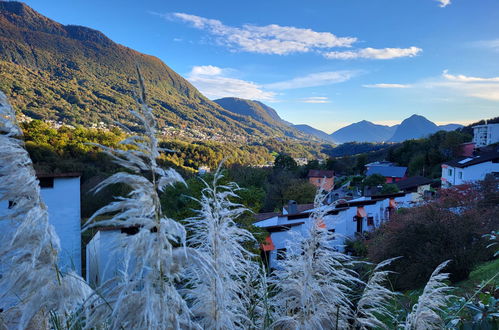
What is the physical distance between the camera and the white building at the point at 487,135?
126ft

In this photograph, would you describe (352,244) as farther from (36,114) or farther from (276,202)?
(36,114)

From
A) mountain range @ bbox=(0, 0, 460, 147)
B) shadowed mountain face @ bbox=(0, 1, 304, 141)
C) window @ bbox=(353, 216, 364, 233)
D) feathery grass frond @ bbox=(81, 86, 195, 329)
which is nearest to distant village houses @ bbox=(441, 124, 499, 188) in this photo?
window @ bbox=(353, 216, 364, 233)

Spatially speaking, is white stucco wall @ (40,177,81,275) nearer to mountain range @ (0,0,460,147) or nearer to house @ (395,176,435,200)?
mountain range @ (0,0,460,147)

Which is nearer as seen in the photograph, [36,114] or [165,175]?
[165,175]

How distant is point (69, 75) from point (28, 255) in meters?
83.8

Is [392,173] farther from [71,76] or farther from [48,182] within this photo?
[71,76]

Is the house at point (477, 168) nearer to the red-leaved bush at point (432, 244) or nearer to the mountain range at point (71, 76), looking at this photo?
the red-leaved bush at point (432, 244)

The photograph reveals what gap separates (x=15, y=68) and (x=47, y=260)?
234 feet

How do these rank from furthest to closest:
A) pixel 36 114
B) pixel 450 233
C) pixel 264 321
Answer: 1. pixel 36 114
2. pixel 450 233
3. pixel 264 321

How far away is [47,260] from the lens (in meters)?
1.29

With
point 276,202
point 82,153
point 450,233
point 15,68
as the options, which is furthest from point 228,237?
point 15,68

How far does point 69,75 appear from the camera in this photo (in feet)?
231

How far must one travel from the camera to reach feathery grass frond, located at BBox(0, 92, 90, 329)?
3.98ft

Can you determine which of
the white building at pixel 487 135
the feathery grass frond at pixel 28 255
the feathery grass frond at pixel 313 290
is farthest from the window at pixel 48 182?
the white building at pixel 487 135
